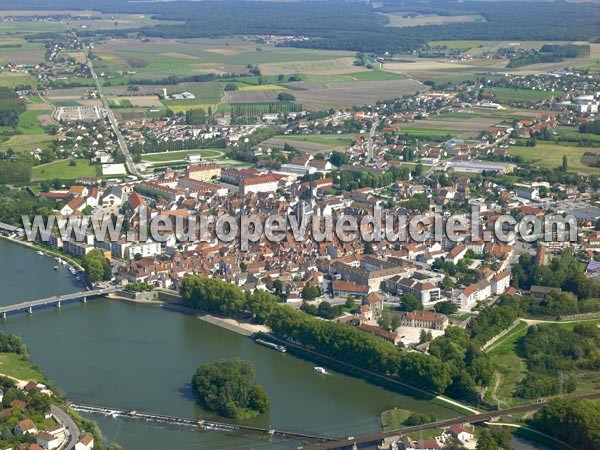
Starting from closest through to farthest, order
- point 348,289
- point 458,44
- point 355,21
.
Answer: point 348,289 < point 458,44 < point 355,21

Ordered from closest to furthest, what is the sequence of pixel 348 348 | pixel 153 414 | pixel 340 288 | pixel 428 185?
pixel 153 414 < pixel 348 348 < pixel 340 288 < pixel 428 185

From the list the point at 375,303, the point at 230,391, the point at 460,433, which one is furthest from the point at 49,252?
the point at 460,433

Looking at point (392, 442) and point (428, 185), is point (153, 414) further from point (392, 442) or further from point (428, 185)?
point (428, 185)

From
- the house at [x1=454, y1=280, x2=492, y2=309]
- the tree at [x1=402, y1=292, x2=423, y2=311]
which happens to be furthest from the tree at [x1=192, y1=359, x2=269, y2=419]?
the house at [x1=454, y1=280, x2=492, y2=309]

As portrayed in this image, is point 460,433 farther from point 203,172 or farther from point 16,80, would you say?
point 16,80

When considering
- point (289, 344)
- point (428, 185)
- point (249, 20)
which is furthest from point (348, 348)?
point (249, 20)

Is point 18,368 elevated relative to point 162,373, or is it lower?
elevated

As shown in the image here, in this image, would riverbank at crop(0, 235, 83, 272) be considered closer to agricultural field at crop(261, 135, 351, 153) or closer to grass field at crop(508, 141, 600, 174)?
agricultural field at crop(261, 135, 351, 153)
